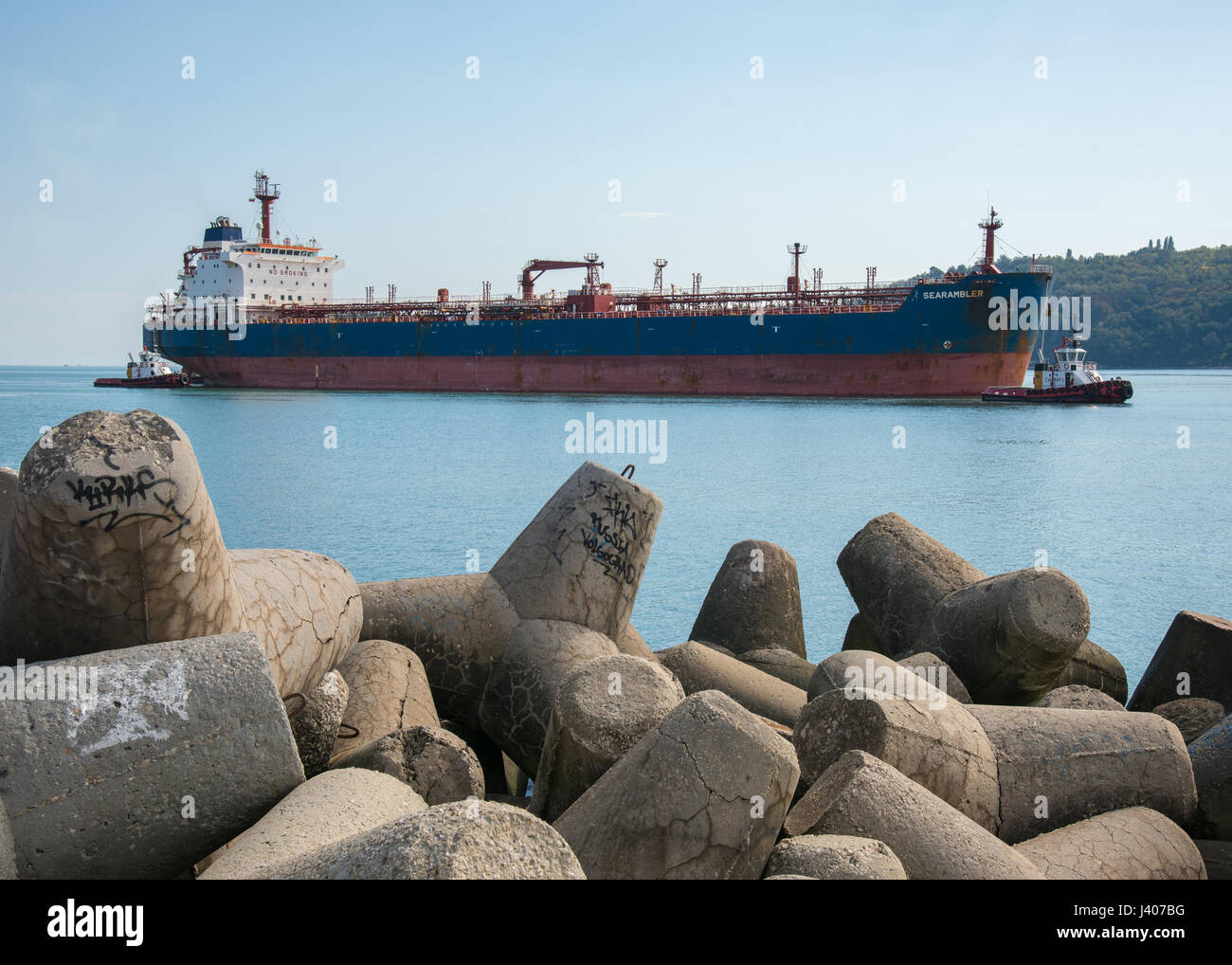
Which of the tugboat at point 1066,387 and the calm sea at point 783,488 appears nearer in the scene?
the calm sea at point 783,488

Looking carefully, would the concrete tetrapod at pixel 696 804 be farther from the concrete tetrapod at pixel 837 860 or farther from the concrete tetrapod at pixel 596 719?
the concrete tetrapod at pixel 596 719

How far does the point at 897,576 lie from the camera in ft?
24.4

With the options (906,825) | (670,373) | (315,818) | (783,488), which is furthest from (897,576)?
(670,373)

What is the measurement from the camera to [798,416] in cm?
4141

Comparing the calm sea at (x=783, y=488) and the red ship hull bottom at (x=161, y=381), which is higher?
the red ship hull bottom at (x=161, y=381)

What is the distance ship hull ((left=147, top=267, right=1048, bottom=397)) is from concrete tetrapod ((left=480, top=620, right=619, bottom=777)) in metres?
41.3

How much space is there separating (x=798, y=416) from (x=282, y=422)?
2137 cm

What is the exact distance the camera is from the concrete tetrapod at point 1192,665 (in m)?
6.41

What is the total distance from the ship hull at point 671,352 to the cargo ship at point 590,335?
7cm

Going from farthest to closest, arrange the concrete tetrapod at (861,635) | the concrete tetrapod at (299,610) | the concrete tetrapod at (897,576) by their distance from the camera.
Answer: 1. the concrete tetrapod at (861,635)
2. the concrete tetrapod at (897,576)
3. the concrete tetrapod at (299,610)

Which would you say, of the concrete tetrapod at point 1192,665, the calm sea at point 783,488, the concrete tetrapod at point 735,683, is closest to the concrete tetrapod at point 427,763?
the concrete tetrapod at point 735,683

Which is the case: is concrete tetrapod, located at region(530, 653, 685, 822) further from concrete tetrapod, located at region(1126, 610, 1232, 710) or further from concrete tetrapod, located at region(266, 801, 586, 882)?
concrete tetrapod, located at region(1126, 610, 1232, 710)

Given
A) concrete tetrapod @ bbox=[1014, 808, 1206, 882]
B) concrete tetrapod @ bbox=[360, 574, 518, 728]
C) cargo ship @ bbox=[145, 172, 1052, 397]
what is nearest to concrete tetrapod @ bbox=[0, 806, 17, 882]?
concrete tetrapod @ bbox=[360, 574, 518, 728]
